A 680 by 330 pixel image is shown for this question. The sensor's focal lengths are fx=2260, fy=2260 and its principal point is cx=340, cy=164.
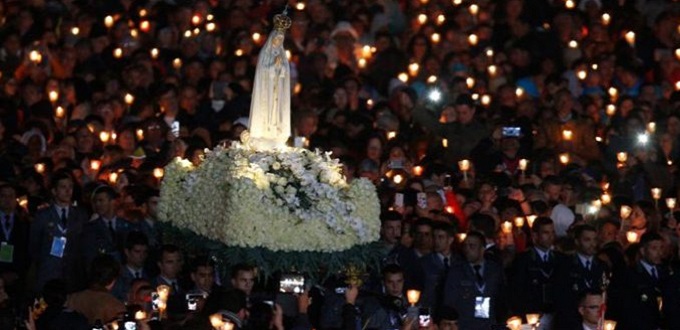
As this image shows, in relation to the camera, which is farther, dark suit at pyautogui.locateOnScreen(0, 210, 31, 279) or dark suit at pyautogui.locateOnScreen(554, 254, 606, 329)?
dark suit at pyautogui.locateOnScreen(0, 210, 31, 279)

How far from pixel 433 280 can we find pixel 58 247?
11.7 ft

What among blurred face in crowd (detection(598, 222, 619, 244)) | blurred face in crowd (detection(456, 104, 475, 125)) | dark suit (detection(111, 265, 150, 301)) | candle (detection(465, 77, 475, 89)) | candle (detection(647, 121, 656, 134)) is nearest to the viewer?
dark suit (detection(111, 265, 150, 301))

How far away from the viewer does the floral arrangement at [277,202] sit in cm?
1766

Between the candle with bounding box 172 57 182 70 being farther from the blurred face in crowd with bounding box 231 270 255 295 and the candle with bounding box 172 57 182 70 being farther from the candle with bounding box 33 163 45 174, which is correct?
the blurred face in crowd with bounding box 231 270 255 295

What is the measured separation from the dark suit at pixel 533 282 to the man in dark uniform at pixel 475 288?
294 millimetres

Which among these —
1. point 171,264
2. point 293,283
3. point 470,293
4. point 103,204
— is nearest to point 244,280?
point 293,283

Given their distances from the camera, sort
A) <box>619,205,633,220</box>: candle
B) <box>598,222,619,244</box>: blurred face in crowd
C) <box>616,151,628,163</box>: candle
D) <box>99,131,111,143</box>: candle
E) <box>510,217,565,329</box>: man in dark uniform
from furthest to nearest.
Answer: <box>616,151,628,163</box>: candle < <box>99,131,111,143</box>: candle < <box>619,205,633,220</box>: candle < <box>598,222,619,244</box>: blurred face in crowd < <box>510,217,565,329</box>: man in dark uniform

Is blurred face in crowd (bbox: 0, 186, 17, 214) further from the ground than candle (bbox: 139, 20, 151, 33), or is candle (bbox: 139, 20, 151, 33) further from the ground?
candle (bbox: 139, 20, 151, 33)

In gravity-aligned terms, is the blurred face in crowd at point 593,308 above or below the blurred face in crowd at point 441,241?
below

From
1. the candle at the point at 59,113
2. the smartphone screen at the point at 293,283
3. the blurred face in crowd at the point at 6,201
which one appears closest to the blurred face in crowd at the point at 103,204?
the blurred face in crowd at the point at 6,201

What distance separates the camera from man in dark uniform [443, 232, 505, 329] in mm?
20688

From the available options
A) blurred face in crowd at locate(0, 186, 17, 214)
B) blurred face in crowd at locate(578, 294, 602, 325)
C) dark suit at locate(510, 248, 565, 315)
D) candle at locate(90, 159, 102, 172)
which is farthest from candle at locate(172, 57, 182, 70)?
blurred face in crowd at locate(578, 294, 602, 325)

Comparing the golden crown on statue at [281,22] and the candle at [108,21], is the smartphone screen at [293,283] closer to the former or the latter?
the golden crown on statue at [281,22]

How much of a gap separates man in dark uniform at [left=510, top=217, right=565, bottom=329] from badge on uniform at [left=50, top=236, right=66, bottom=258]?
4.28 meters
